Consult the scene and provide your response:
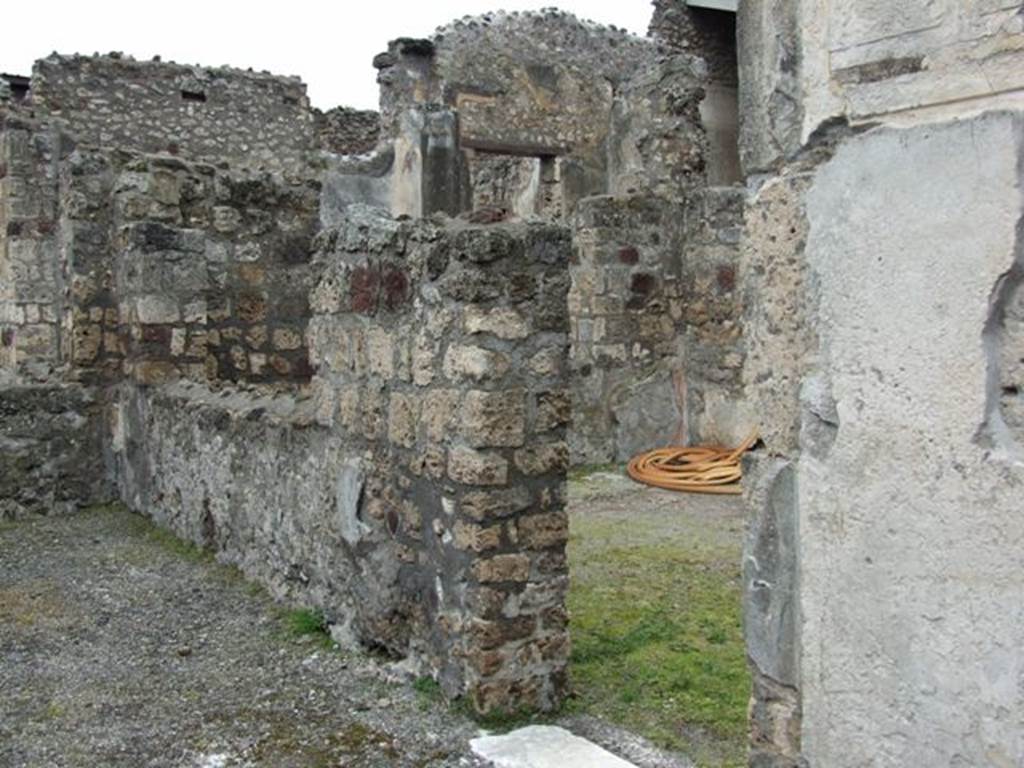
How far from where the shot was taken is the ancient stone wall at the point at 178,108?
587 inches

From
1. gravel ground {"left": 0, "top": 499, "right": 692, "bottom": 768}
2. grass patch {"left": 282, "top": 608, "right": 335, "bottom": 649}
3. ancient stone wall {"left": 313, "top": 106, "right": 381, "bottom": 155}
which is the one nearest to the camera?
gravel ground {"left": 0, "top": 499, "right": 692, "bottom": 768}

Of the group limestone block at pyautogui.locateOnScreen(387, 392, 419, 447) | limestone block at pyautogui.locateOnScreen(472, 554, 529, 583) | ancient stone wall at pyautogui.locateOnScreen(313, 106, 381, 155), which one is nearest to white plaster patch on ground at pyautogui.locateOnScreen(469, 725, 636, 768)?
limestone block at pyautogui.locateOnScreen(472, 554, 529, 583)

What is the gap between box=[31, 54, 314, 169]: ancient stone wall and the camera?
14922 mm

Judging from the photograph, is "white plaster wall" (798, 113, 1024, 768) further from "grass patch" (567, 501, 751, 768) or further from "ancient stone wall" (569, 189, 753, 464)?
"ancient stone wall" (569, 189, 753, 464)

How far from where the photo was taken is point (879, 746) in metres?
1.84

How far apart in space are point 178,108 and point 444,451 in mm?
13630

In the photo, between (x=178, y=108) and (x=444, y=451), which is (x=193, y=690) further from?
(x=178, y=108)

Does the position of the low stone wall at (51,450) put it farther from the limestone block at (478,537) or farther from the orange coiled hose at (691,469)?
the limestone block at (478,537)

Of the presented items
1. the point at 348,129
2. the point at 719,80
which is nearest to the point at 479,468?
the point at 348,129

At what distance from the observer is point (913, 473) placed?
173 cm

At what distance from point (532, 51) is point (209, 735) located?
1468 centimetres

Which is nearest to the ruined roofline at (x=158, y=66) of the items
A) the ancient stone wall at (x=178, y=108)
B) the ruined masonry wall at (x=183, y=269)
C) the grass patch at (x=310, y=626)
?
the ancient stone wall at (x=178, y=108)

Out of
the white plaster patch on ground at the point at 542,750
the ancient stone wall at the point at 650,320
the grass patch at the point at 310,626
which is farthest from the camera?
the ancient stone wall at the point at 650,320

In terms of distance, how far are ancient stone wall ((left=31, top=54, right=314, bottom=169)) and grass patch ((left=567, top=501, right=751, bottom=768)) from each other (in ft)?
35.5
